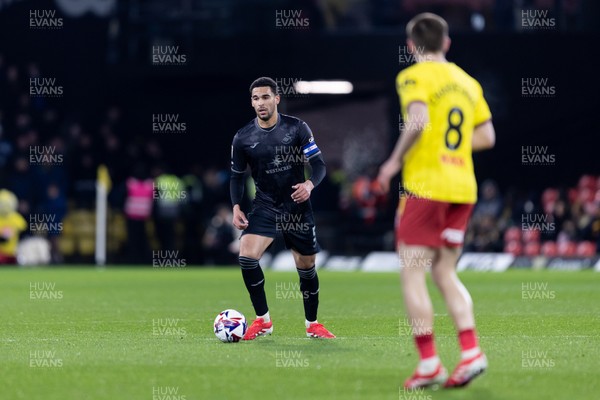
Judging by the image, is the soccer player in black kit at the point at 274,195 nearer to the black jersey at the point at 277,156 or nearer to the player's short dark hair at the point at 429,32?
the black jersey at the point at 277,156

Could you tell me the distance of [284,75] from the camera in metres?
29.9

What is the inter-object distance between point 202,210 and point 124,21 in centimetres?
497

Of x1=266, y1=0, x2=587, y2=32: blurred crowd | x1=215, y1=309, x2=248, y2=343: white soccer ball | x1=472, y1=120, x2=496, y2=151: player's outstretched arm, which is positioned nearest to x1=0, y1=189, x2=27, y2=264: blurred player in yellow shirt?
x1=266, y1=0, x2=587, y2=32: blurred crowd

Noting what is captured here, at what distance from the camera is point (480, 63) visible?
30031 mm

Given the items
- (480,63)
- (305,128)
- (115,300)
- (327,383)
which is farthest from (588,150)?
(327,383)

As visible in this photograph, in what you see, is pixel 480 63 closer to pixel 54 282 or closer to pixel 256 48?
pixel 256 48

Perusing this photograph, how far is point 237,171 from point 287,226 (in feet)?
2.42

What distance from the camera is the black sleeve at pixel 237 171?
11945mm

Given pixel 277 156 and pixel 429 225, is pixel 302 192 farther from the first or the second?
pixel 429 225

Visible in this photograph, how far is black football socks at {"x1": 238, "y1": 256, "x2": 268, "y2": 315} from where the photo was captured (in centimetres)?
1182

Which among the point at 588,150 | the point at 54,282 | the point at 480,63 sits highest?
the point at 480,63

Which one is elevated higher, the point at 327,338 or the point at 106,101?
the point at 106,101

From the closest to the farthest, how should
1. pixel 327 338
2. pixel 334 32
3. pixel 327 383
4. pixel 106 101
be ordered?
1. pixel 327 383
2. pixel 327 338
3. pixel 334 32
4. pixel 106 101

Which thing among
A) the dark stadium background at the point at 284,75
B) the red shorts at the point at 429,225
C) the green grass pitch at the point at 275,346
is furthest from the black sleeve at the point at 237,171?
the dark stadium background at the point at 284,75
